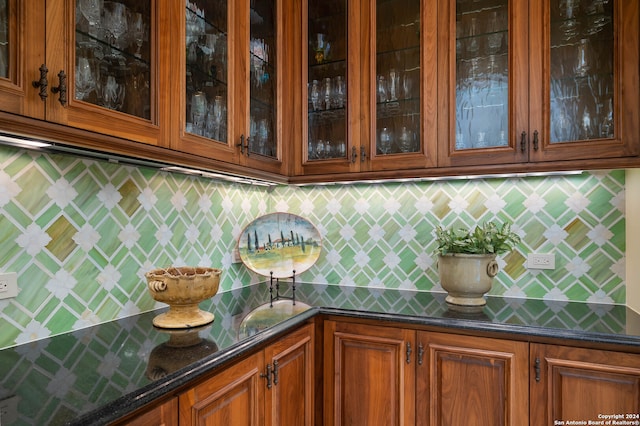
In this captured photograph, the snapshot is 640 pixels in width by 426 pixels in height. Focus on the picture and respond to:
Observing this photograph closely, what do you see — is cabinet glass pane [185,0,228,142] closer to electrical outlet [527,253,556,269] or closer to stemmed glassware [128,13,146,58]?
stemmed glassware [128,13,146,58]

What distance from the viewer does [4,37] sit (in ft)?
2.91

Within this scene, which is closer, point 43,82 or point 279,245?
point 43,82

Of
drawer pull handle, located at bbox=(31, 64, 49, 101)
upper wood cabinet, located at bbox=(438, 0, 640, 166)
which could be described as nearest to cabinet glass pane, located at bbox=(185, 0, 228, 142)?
drawer pull handle, located at bbox=(31, 64, 49, 101)

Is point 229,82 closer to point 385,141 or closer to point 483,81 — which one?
point 385,141

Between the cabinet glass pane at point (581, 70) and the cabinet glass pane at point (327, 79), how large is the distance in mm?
939

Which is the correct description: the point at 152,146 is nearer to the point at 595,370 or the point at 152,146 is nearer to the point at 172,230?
the point at 172,230

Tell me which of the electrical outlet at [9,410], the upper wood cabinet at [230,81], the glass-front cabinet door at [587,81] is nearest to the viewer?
the electrical outlet at [9,410]

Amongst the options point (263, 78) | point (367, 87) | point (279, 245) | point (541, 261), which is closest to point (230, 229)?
point (279, 245)

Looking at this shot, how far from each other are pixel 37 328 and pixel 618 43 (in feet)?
7.85

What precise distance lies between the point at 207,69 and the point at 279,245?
3.10 ft

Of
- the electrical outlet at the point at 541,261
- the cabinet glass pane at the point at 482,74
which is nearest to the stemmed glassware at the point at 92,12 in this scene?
the cabinet glass pane at the point at 482,74

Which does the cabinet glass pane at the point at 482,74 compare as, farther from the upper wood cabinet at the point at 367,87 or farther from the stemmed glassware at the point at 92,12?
the stemmed glassware at the point at 92,12

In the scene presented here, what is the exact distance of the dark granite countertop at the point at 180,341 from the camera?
875 mm

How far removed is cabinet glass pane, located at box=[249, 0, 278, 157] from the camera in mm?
1793
